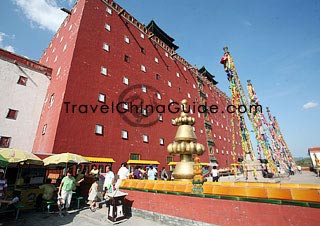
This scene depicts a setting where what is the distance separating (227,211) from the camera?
14.1 feet

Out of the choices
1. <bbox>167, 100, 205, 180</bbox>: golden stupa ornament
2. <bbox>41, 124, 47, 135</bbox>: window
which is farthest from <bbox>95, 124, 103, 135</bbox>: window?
<bbox>167, 100, 205, 180</bbox>: golden stupa ornament

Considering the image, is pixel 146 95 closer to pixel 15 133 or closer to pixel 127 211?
pixel 15 133

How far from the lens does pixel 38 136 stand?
16500 millimetres

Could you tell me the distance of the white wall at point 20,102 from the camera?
15562 mm

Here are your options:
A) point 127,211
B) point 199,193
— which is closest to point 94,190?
point 127,211

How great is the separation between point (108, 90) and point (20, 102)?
831 cm

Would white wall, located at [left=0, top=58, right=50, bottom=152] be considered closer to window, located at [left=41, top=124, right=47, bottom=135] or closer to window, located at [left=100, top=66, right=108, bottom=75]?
window, located at [left=41, top=124, right=47, bottom=135]

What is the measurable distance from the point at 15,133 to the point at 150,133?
13374 millimetres

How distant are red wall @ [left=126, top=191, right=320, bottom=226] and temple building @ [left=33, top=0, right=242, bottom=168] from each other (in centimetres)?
1078

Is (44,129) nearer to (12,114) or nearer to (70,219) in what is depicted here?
(12,114)

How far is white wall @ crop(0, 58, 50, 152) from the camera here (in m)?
15.6

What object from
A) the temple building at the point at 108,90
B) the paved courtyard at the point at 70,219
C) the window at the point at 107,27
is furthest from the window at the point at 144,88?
the paved courtyard at the point at 70,219

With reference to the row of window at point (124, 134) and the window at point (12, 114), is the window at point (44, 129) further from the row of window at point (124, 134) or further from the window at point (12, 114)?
the row of window at point (124, 134)

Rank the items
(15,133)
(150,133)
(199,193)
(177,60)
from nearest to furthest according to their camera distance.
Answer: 1. (199,193)
2. (15,133)
3. (150,133)
4. (177,60)
